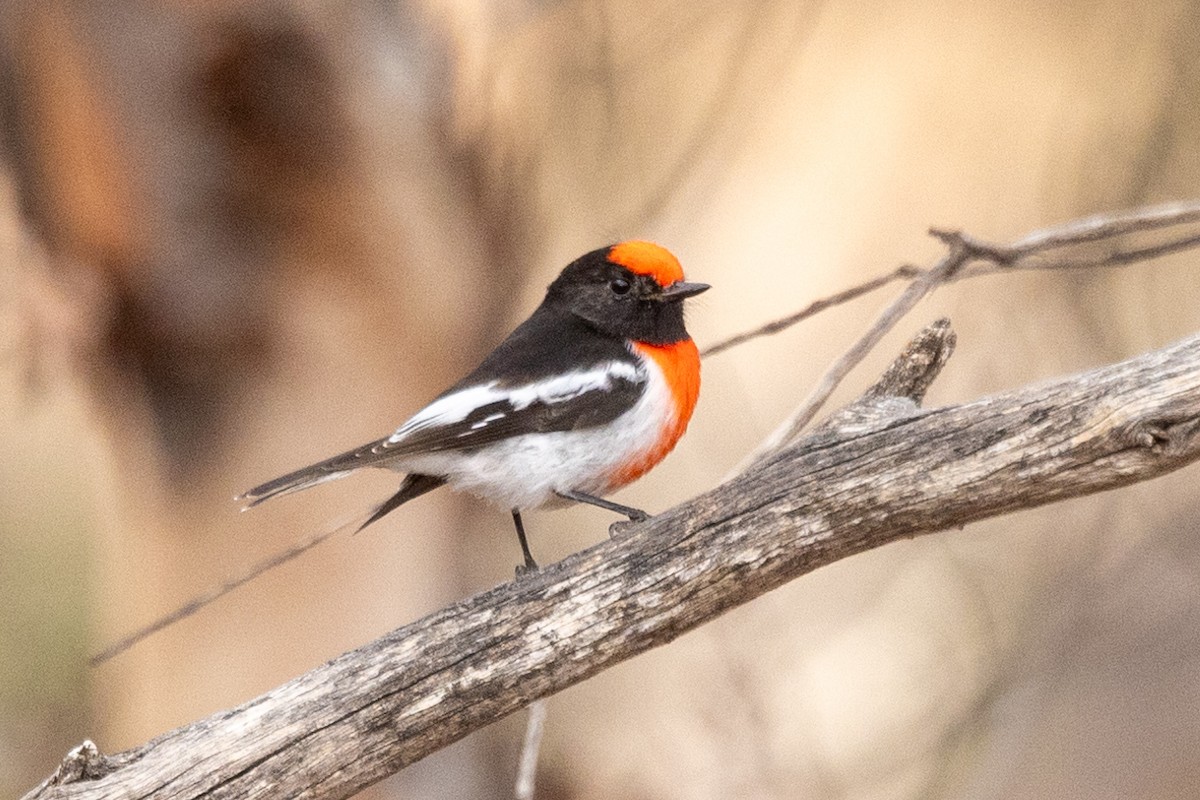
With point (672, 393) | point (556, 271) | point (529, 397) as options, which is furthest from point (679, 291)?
point (556, 271)

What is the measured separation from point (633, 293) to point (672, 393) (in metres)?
0.33

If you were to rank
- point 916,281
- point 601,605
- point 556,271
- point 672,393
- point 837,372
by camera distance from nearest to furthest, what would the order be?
point 601,605 < point 837,372 < point 916,281 < point 672,393 < point 556,271

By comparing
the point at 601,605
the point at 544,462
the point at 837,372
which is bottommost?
the point at 601,605

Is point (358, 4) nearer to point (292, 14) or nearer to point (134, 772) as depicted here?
point (292, 14)

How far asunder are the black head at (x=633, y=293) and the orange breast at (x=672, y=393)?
43mm

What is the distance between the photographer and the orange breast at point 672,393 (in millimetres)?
3080

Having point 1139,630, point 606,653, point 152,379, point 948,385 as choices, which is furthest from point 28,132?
point 1139,630

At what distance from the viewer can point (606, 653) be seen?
238 centimetres

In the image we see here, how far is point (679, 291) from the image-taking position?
3277mm

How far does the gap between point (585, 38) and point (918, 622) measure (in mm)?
2900

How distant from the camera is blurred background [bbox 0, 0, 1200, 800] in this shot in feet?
13.9

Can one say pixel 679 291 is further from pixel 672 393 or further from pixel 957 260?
pixel 957 260

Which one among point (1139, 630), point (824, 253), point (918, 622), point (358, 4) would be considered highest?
point (358, 4)

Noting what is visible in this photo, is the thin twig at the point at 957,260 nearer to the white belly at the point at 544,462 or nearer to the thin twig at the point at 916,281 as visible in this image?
the thin twig at the point at 916,281
